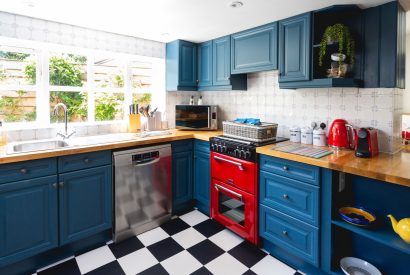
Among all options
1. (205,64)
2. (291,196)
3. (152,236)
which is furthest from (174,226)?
(205,64)

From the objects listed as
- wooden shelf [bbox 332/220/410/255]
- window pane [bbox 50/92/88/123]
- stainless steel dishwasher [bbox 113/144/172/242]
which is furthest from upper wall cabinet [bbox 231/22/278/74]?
window pane [bbox 50/92/88/123]

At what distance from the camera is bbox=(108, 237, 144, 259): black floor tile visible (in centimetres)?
223

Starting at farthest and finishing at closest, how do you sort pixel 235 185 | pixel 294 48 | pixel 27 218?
pixel 235 185 → pixel 294 48 → pixel 27 218

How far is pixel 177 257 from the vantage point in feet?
7.10

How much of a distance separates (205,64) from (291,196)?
2.11 metres

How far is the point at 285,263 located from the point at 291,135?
1.19 meters

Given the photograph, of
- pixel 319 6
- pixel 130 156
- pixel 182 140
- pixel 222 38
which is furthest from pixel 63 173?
pixel 319 6

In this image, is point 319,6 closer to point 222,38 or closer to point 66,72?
point 222,38

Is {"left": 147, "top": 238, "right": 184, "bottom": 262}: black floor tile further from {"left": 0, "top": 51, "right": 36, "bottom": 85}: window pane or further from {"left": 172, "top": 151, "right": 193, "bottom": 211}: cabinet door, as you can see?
{"left": 0, "top": 51, "right": 36, "bottom": 85}: window pane

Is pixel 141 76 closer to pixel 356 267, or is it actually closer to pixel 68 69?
pixel 68 69

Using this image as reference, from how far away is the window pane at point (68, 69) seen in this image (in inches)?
108

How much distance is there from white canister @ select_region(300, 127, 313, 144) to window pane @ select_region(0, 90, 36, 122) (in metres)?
2.76

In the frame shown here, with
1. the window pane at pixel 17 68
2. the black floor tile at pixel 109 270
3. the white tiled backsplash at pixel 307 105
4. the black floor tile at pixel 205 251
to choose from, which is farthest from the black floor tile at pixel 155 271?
the window pane at pixel 17 68

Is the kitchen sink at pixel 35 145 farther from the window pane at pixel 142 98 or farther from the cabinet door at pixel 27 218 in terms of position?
the window pane at pixel 142 98
